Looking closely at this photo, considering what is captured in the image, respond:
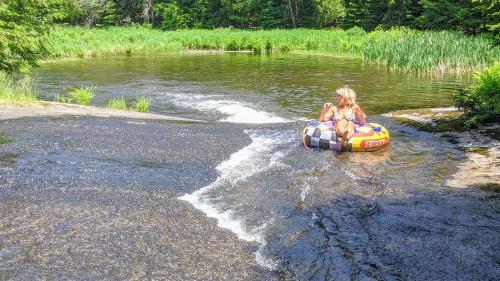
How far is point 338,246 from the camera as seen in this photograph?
604 centimetres

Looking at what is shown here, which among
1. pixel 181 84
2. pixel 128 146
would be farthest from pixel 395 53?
pixel 128 146

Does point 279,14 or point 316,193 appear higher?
point 279,14

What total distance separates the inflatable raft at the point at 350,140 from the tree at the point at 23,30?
9588mm

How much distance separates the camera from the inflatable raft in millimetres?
10617

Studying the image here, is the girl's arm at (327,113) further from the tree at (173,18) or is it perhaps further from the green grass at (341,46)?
the tree at (173,18)

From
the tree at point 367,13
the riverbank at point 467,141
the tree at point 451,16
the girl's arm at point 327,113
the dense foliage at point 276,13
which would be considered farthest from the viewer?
the tree at point 367,13

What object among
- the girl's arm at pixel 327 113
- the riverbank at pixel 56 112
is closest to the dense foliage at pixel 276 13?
the girl's arm at pixel 327 113

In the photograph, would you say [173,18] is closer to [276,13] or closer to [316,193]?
[276,13]

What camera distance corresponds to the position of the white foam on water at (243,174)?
643 centimetres

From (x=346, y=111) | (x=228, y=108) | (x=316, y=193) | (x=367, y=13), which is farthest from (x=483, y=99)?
(x=367, y=13)

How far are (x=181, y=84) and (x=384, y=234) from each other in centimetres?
1773

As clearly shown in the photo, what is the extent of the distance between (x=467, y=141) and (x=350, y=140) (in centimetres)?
280

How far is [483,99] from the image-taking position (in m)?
12.2

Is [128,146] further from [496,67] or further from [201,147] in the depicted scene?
[496,67]
